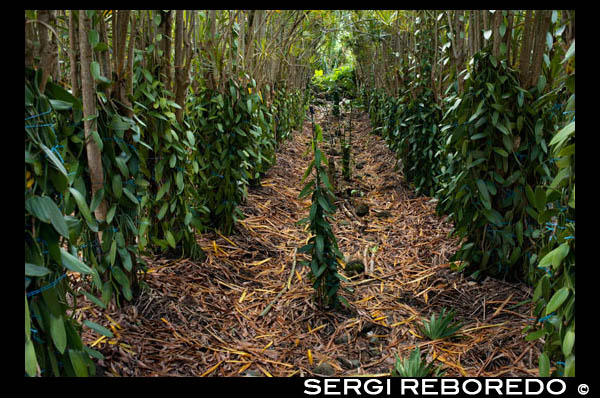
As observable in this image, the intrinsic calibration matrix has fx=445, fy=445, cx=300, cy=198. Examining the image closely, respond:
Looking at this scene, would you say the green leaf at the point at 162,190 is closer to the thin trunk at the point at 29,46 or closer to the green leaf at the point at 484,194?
the thin trunk at the point at 29,46

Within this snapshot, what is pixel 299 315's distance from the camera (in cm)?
221

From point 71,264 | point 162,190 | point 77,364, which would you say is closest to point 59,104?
point 71,264

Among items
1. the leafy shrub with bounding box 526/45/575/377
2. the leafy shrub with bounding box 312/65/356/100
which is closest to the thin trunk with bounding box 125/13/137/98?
the leafy shrub with bounding box 526/45/575/377

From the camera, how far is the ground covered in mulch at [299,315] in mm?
1770

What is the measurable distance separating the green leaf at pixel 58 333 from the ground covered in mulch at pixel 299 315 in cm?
45

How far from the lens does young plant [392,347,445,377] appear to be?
5.33 feet

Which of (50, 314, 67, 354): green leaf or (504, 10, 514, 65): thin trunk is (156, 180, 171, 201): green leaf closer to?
(50, 314, 67, 354): green leaf

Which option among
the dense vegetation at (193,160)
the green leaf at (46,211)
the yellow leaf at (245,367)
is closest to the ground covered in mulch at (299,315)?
the yellow leaf at (245,367)

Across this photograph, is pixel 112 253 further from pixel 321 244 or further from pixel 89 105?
pixel 321 244

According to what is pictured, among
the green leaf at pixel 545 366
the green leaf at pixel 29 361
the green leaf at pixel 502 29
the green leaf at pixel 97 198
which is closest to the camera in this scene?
the green leaf at pixel 29 361
